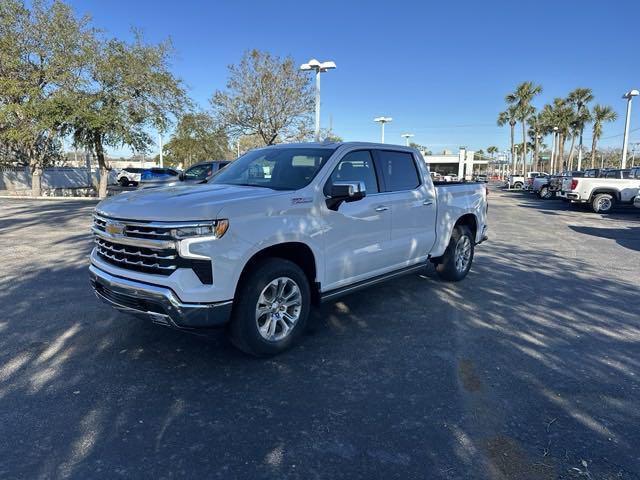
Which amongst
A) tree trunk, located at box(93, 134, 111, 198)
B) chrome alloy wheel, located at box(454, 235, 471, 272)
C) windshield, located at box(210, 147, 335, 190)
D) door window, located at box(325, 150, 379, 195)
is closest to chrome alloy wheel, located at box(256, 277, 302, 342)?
windshield, located at box(210, 147, 335, 190)

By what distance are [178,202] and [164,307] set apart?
825mm

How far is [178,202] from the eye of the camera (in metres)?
3.58

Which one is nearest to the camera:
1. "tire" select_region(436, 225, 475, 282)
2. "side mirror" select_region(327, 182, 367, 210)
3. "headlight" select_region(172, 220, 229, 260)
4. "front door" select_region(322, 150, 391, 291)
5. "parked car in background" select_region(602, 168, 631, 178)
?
"headlight" select_region(172, 220, 229, 260)

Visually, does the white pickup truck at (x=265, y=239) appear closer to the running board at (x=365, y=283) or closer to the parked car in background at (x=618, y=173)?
the running board at (x=365, y=283)

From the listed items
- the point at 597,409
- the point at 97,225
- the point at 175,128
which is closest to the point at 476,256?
the point at 597,409

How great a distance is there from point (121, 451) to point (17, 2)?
76.6ft

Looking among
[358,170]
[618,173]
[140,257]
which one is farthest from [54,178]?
[618,173]

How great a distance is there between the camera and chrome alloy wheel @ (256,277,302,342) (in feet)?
12.8

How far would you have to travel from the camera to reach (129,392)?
11.3 ft

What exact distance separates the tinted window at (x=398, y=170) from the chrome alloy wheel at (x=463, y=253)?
4.65ft

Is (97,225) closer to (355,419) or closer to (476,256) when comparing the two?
(355,419)

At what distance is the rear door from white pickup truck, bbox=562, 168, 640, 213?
1535cm

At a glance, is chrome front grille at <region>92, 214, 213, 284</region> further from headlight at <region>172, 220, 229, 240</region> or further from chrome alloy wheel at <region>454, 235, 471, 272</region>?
chrome alloy wheel at <region>454, 235, 471, 272</region>

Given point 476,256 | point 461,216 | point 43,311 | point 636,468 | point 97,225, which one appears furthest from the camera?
point 476,256
